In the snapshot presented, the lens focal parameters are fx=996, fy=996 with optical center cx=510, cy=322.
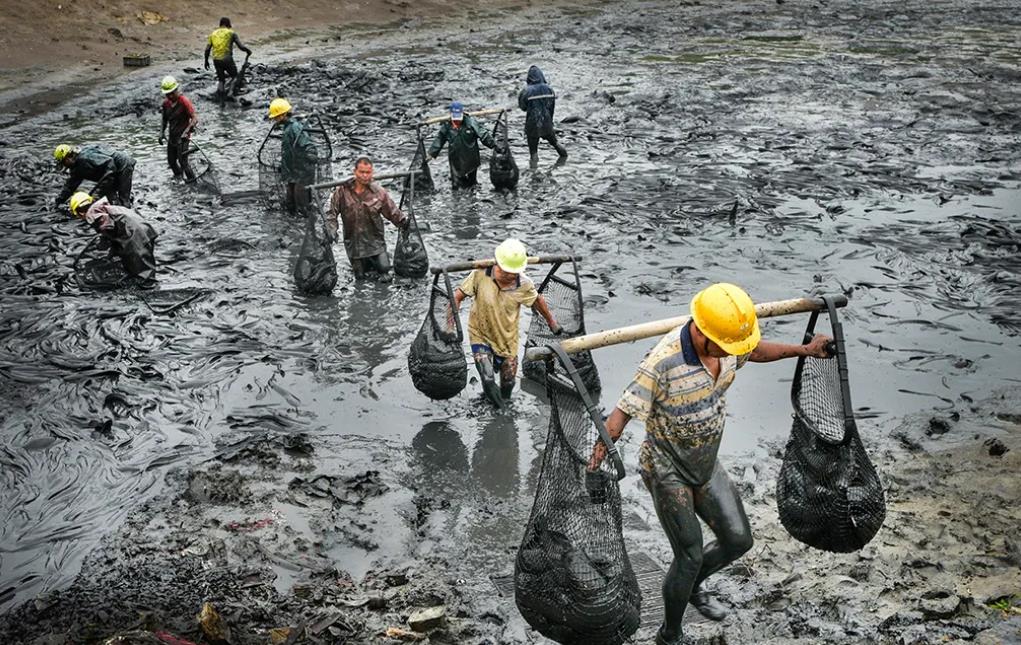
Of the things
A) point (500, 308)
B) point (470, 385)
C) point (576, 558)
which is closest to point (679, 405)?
point (576, 558)

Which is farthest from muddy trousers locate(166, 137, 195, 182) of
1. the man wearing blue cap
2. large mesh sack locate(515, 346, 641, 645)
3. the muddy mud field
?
large mesh sack locate(515, 346, 641, 645)

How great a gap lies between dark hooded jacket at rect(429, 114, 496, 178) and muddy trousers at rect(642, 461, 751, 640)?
9.02 m

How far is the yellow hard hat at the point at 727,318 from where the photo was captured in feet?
14.7

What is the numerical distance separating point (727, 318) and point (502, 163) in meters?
9.54

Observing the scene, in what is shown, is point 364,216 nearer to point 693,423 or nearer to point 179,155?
point 179,155

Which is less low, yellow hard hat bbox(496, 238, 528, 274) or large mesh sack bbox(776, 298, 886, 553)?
yellow hard hat bbox(496, 238, 528, 274)

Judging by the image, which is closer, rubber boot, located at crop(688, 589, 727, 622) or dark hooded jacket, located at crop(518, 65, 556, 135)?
rubber boot, located at crop(688, 589, 727, 622)

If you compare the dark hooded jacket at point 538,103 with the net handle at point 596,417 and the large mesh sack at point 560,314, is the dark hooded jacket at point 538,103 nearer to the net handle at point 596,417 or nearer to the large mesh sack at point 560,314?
the large mesh sack at point 560,314

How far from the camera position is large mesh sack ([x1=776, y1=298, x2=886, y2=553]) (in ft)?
16.9

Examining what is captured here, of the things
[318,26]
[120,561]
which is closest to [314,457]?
[120,561]

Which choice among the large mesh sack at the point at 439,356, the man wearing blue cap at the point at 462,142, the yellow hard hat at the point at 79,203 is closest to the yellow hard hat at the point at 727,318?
the large mesh sack at the point at 439,356

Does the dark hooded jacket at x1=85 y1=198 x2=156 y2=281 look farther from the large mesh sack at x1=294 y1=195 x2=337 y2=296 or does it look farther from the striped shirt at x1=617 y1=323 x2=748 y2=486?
the striped shirt at x1=617 y1=323 x2=748 y2=486

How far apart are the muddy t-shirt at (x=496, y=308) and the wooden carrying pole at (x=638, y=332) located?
242cm

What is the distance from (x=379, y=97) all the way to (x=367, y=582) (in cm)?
1549
